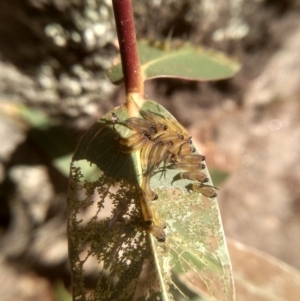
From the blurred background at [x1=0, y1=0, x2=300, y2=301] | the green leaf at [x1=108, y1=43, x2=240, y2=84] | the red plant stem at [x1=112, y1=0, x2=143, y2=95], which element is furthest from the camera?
the blurred background at [x1=0, y1=0, x2=300, y2=301]

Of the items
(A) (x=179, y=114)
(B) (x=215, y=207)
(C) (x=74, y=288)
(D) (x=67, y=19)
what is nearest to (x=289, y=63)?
(A) (x=179, y=114)

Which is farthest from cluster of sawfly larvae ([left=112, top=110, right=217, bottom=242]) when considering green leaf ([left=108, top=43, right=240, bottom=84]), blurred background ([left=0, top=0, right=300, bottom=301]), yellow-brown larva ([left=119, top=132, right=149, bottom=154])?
blurred background ([left=0, top=0, right=300, bottom=301])

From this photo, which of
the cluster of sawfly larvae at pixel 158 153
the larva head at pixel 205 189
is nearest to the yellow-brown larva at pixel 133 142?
the cluster of sawfly larvae at pixel 158 153

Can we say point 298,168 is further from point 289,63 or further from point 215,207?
point 215,207

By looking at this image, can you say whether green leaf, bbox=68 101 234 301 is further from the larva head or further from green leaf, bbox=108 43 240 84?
green leaf, bbox=108 43 240 84

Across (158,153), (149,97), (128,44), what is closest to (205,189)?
(158,153)

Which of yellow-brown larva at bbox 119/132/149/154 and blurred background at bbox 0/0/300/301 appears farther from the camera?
blurred background at bbox 0/0/300/301
